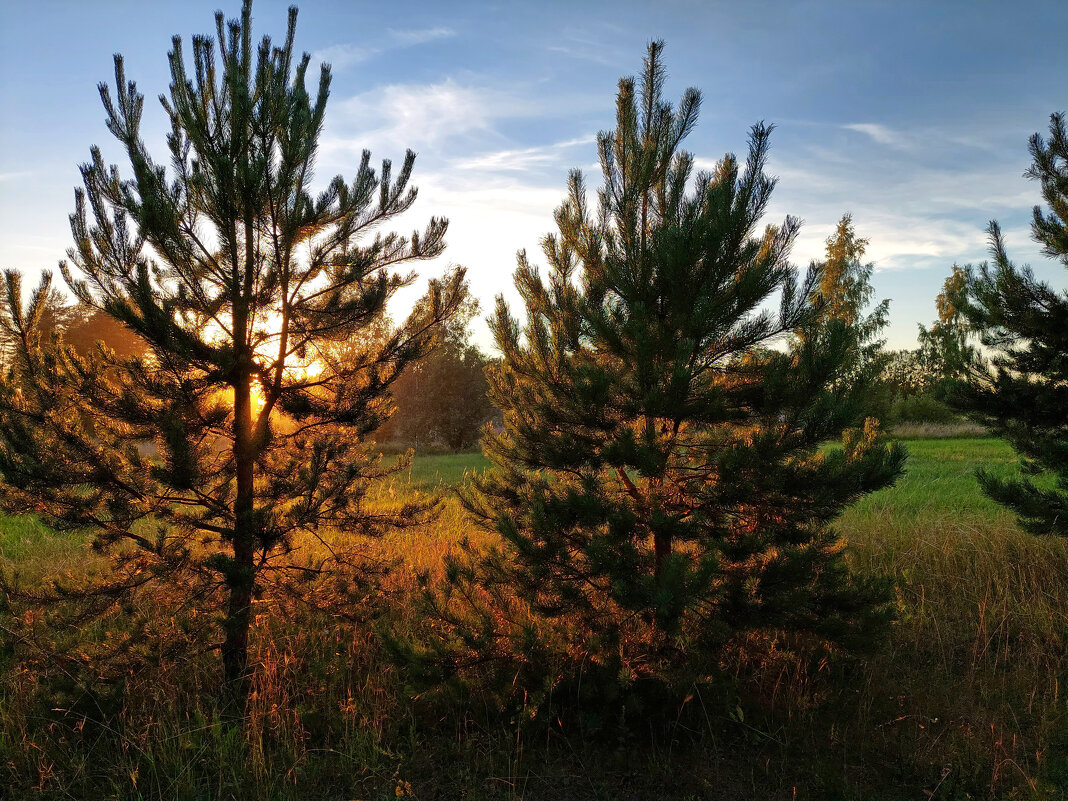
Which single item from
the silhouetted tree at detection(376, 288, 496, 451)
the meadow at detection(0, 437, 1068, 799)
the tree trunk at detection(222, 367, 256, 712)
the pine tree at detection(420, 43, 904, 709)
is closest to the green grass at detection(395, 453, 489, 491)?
the silhouetted tree at detection(376, 288, 496, 451)

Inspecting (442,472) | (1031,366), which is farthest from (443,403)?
(1031,366)

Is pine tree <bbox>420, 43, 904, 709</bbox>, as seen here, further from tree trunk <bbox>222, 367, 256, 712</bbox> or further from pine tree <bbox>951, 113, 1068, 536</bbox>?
pine tree <bbox>951, 113, 1068, 536</bbox>

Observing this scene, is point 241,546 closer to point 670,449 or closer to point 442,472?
point 670,449

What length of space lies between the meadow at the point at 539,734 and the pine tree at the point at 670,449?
1.55 ft

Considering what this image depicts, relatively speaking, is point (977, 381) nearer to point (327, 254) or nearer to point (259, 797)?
point (327, 254)

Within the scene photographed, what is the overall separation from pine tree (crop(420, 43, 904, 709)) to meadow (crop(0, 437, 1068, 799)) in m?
0.47

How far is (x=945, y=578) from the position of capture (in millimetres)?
5879

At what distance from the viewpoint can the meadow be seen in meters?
3.39

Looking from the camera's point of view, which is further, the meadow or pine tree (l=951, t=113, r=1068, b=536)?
pine tree (l=951, t=113, r=1068, b=536)

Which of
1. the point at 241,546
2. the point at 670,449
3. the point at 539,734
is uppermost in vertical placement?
the point at 670,449

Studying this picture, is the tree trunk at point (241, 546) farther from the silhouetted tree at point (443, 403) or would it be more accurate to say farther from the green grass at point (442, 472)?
the silhouetted tree at point (443, 403)

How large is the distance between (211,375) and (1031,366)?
273 inches

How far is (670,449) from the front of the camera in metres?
3.79

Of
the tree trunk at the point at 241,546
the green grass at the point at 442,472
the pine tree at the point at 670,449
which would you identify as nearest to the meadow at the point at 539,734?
the tree trunk at the point at 241,546
